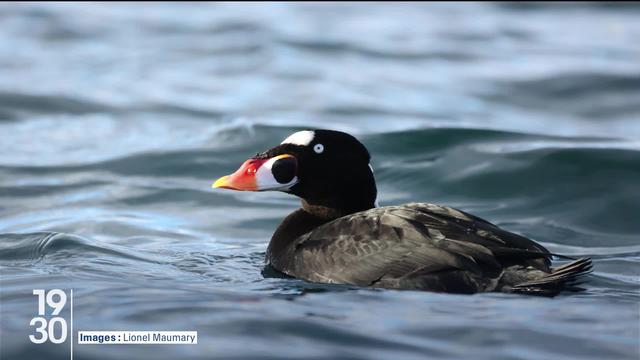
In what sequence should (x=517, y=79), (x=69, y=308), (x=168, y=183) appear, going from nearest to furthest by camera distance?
(x=69, y=308)
(x=168, y=183)
(x=517, y=79)

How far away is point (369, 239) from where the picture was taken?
662 centimetres

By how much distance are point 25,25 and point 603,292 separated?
46.1ft

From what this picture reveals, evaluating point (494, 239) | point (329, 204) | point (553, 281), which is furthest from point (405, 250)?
point (329, 204)

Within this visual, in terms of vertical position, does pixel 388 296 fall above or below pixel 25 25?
below

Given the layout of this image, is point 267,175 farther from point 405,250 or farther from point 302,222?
point 405,250

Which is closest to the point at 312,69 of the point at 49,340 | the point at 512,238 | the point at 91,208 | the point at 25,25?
the point at 25,25

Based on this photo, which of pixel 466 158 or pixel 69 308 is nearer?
pixel 69 308

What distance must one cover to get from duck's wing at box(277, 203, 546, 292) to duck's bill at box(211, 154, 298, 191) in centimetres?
46

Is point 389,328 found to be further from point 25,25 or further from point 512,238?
point 25,25

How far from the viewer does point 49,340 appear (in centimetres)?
570

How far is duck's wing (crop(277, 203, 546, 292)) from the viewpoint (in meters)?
6.33
